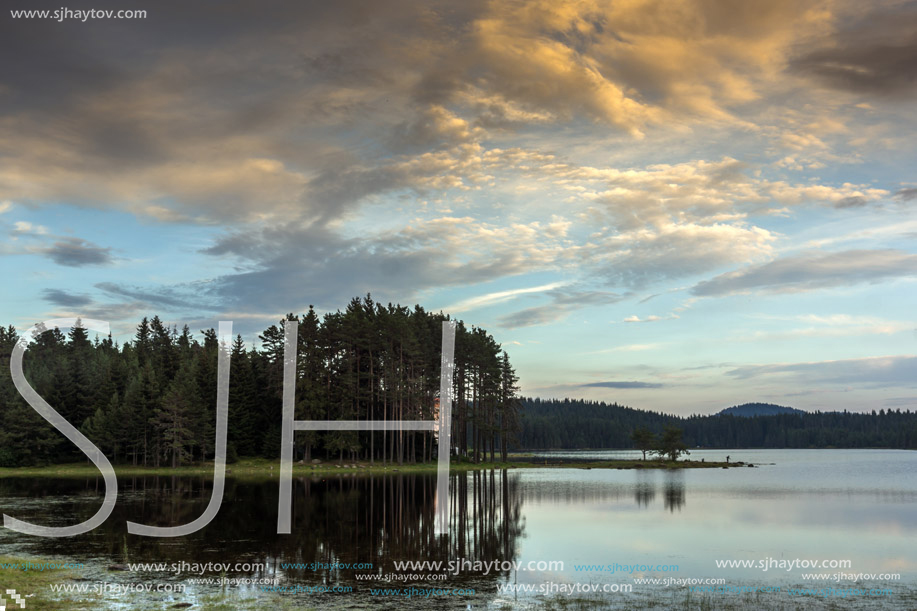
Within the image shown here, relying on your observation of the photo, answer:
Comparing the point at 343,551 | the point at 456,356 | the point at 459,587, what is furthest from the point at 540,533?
the point at 456,356

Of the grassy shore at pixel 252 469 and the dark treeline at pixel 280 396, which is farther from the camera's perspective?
the dark treeline at pixel 280 396

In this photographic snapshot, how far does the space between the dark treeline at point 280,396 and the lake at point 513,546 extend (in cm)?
3667

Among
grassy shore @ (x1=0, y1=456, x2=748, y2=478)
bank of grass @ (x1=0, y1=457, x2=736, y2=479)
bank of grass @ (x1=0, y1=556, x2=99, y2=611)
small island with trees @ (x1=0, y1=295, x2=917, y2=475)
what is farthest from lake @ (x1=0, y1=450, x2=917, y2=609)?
small island with trees @ (x1=0, y1=295, x2=917, y2=475)

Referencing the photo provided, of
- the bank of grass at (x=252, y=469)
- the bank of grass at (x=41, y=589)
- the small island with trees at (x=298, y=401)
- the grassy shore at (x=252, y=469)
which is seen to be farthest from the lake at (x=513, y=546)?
the small island with trees at (x=298, y=401)

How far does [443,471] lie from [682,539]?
4942 centimetres

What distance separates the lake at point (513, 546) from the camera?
2117cm

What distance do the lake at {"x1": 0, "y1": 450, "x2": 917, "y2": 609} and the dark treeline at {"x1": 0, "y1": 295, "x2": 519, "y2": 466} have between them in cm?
3667

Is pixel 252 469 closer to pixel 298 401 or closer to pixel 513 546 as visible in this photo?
pixel 298 401

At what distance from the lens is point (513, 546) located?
1200 inches

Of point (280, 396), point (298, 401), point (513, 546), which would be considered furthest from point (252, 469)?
point (513, 546)

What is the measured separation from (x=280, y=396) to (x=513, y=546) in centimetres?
7723

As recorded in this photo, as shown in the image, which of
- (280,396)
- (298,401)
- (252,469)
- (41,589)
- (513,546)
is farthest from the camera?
(280,396)

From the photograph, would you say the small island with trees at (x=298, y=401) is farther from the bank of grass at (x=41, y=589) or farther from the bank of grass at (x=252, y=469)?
the bank of grass at (x=41, y=589)

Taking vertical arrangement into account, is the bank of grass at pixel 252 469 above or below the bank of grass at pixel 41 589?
below
